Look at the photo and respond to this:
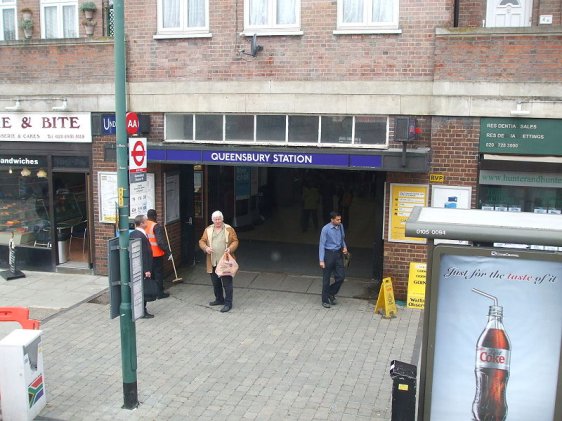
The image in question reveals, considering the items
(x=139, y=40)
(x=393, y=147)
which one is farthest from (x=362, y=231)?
(x=139, y=40)

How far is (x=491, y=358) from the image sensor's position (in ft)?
19.7

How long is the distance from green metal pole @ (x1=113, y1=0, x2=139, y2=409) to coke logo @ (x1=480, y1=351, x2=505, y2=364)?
3.83m

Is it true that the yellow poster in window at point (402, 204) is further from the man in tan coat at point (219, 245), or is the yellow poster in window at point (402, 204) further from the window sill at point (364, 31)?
the man in tan coat at point (219, 245)

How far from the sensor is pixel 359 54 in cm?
1133

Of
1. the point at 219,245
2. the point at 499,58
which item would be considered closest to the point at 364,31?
the point at 499,58

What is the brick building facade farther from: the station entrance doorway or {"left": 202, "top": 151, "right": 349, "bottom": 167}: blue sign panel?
the station entrance doorway

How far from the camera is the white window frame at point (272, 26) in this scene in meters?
11.6

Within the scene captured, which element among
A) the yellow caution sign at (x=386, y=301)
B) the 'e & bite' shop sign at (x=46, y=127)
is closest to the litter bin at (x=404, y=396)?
the yellow caution sign at (x=386, y=301)

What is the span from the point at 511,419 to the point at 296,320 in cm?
488

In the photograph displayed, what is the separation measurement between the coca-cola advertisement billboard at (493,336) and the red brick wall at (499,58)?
5.81 m

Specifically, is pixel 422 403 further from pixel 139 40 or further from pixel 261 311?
pixel 139 40

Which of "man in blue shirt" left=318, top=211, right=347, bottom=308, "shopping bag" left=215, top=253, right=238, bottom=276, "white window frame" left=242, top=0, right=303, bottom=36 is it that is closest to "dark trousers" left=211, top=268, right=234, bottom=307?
"shopping bag" left=215, top=253, right=238, bottom=276

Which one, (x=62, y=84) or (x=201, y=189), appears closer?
(x=62, y=84)

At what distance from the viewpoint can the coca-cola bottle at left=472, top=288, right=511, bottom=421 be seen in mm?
5938
